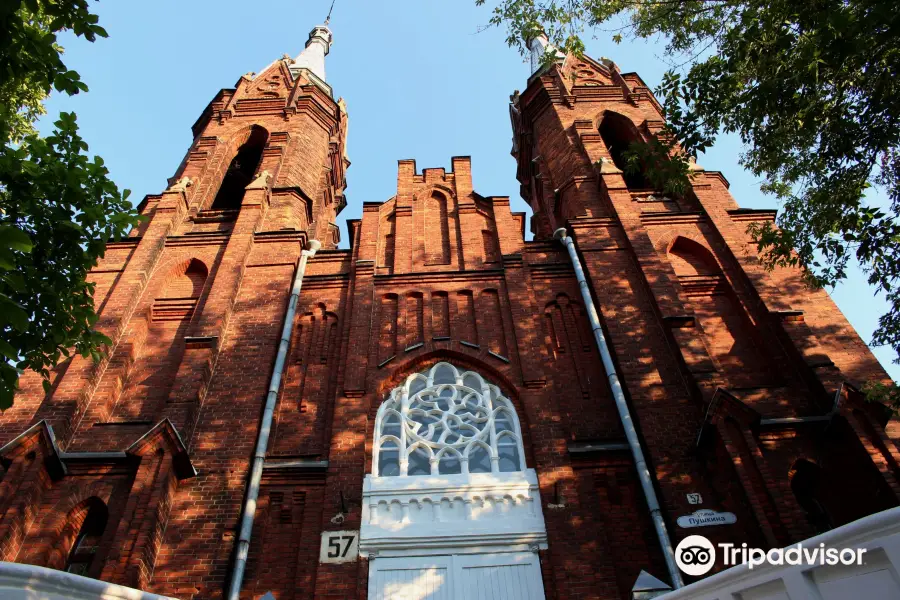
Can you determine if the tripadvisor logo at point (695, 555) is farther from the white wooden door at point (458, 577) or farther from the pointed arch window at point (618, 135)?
the pointed arch window at point (618, 135)

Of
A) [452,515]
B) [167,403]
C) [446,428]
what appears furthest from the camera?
[446,428]

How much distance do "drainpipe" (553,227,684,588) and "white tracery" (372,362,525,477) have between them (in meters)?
1.52

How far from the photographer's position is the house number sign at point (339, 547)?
771cm

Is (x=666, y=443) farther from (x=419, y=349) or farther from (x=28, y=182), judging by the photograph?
(x=28, y=182)

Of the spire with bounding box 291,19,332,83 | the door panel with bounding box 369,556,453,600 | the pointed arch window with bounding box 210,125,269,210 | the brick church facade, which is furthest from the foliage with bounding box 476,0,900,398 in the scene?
the spire with bounding box 291,19,332,83

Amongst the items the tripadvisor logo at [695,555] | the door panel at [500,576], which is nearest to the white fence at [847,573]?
the tripadvisor logo at [695,555]

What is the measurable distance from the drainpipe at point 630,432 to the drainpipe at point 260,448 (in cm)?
492

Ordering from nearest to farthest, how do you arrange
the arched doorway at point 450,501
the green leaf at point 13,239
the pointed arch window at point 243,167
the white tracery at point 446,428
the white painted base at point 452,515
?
the green leaf at point 13,239 < the arched doorway at point 450,501 < the white painted base at point 452,515 < the white tracery at point 446,428 < the pointed arch window at point 243,167

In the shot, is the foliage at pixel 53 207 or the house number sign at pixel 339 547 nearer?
the foliage at pixel 53 207

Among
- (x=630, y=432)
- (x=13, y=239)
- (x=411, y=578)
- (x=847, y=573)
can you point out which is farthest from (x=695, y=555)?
(x=13, y=239)

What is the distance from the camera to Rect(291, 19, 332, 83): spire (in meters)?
27.1

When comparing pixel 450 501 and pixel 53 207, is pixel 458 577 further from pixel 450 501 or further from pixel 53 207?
pixel 53 207

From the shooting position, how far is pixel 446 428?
952cm

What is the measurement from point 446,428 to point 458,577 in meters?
2.31
